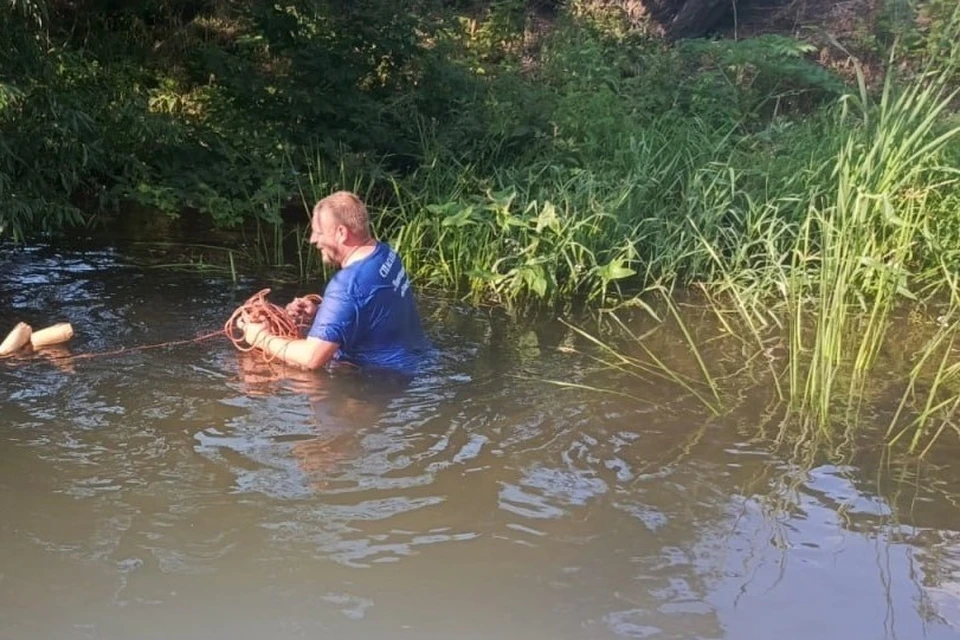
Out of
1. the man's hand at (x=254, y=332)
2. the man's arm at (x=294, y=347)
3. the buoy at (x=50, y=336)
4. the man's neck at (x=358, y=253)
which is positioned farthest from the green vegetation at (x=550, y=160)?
the man's hand at (x=254, y=332)

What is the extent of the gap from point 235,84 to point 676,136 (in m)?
3.87

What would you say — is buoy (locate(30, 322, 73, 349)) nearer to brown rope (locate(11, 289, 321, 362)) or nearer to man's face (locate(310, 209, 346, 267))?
brown rope (locate(11, 289, 321, 362))

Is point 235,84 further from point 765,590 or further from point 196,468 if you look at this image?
point 765,590

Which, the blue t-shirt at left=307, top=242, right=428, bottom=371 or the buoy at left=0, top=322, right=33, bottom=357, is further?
the buoy at left=0, top=322, right=33, bottom=357

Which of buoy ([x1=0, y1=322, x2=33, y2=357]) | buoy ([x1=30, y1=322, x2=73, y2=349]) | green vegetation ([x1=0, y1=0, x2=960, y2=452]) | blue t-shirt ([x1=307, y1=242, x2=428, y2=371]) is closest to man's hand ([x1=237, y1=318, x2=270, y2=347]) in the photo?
blue t-shirt ([x1=307, y1=242, x2=428, y2=371])

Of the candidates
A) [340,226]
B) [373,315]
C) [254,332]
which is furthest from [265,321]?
[340,226]

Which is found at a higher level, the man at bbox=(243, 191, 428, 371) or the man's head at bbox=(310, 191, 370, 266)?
the man's head at bbox=(310, 191, 370, 266)

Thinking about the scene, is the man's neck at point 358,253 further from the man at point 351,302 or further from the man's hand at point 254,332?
the man's hand at point 254,332

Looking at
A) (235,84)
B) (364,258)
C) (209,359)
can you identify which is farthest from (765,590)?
(235,84)

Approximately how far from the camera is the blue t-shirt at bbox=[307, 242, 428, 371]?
16.1 ft

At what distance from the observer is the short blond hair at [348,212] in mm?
4887

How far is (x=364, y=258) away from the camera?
195 inches

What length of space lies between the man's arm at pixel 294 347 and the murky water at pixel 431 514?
13 centimetres

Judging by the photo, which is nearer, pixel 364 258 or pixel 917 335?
→ pixel 364 258
